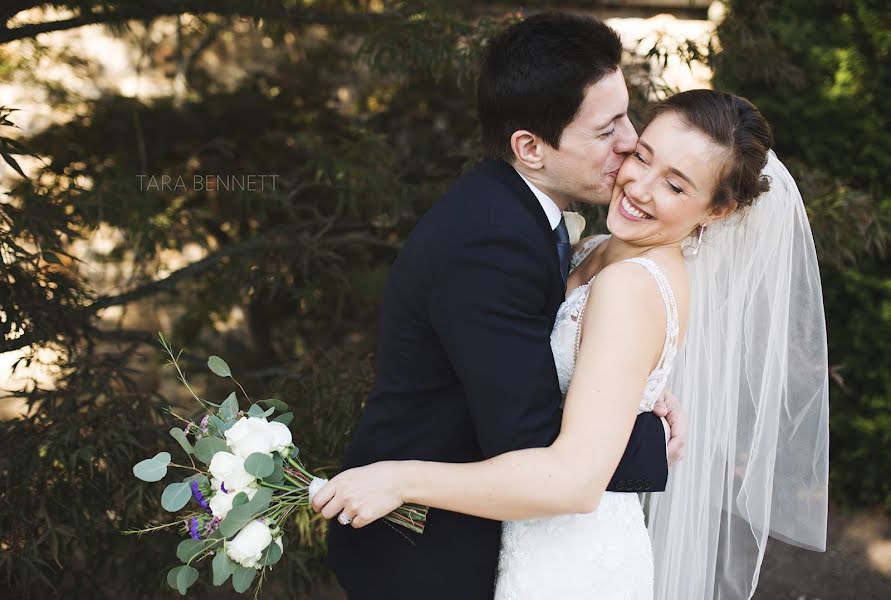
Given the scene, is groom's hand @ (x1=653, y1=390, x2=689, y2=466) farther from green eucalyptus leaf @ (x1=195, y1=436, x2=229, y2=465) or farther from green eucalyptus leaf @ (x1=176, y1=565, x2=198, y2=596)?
green eucalyptus leaf @ (x1=176, y1=565, x2=198, y2=596)

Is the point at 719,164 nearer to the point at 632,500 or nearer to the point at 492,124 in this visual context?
the point at 492,124

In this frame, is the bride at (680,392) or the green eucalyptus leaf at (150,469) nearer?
the bride at (680,392)

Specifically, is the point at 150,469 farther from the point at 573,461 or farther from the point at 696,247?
the point at 696,247

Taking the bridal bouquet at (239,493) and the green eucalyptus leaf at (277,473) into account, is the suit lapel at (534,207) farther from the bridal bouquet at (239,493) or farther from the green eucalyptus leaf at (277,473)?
the green eucalyptus leaf at (277,473)

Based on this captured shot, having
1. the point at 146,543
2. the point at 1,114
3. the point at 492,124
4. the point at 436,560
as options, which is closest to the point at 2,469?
the point at 146,543

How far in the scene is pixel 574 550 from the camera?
6.14 feet

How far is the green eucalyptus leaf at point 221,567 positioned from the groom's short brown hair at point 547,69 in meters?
1.05

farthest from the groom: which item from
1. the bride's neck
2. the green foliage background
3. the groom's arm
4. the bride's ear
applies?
the green foliage background

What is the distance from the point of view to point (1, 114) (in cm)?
→ 253

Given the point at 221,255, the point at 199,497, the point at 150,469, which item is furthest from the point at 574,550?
the point at 221,255

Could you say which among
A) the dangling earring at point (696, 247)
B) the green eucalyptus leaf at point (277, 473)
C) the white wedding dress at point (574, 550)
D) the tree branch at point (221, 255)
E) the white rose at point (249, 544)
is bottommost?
the tree branch at point (221, 255)

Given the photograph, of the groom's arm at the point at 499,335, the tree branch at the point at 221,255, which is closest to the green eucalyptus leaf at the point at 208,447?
the groom's arm at the point at 499,335

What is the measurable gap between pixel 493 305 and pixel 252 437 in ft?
1.92

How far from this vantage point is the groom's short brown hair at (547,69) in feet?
5.82
